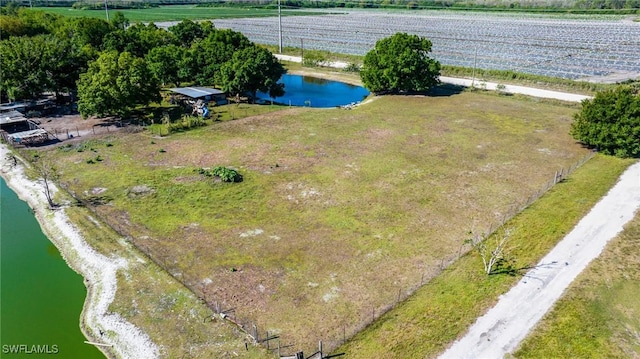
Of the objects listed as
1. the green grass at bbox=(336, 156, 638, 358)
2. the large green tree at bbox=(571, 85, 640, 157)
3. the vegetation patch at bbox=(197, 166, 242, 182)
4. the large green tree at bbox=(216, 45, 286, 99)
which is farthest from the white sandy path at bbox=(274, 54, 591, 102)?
the vegetation patch at bbox=(197, 166, 242, 182)

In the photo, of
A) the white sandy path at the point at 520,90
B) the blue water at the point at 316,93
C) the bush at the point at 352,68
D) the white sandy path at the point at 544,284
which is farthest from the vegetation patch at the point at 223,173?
the bush at the point at 352,68

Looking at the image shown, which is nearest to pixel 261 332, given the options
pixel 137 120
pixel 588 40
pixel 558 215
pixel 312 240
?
pixel 312 240

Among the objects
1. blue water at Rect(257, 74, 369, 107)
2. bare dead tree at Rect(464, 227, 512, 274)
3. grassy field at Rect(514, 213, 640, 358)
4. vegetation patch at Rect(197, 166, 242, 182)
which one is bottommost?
grassy field at Rect(514, 213, 640, 358)

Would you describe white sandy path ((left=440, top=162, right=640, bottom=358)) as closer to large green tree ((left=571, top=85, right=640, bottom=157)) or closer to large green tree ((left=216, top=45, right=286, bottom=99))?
large green tree ((left=571, top=85, right=640, bottom=157))

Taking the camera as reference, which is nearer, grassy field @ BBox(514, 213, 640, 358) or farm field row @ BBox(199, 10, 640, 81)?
grassy field @ BBox(514, 213, 640, 358)

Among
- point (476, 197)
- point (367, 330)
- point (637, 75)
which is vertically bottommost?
point (367, 330)

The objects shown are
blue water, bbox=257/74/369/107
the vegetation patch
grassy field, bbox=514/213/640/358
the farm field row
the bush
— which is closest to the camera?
grassy field, bbox=514/213/640/358

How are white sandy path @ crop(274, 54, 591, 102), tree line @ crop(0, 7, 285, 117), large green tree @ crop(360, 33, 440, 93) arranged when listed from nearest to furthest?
tree line @ crop(0, 7, 285, 117) < white sandy path @ crop(274, 54, 591, 102) < large green tree @ crop(360, 33, 440, 93)

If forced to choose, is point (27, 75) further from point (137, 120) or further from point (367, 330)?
point (367, 330)
